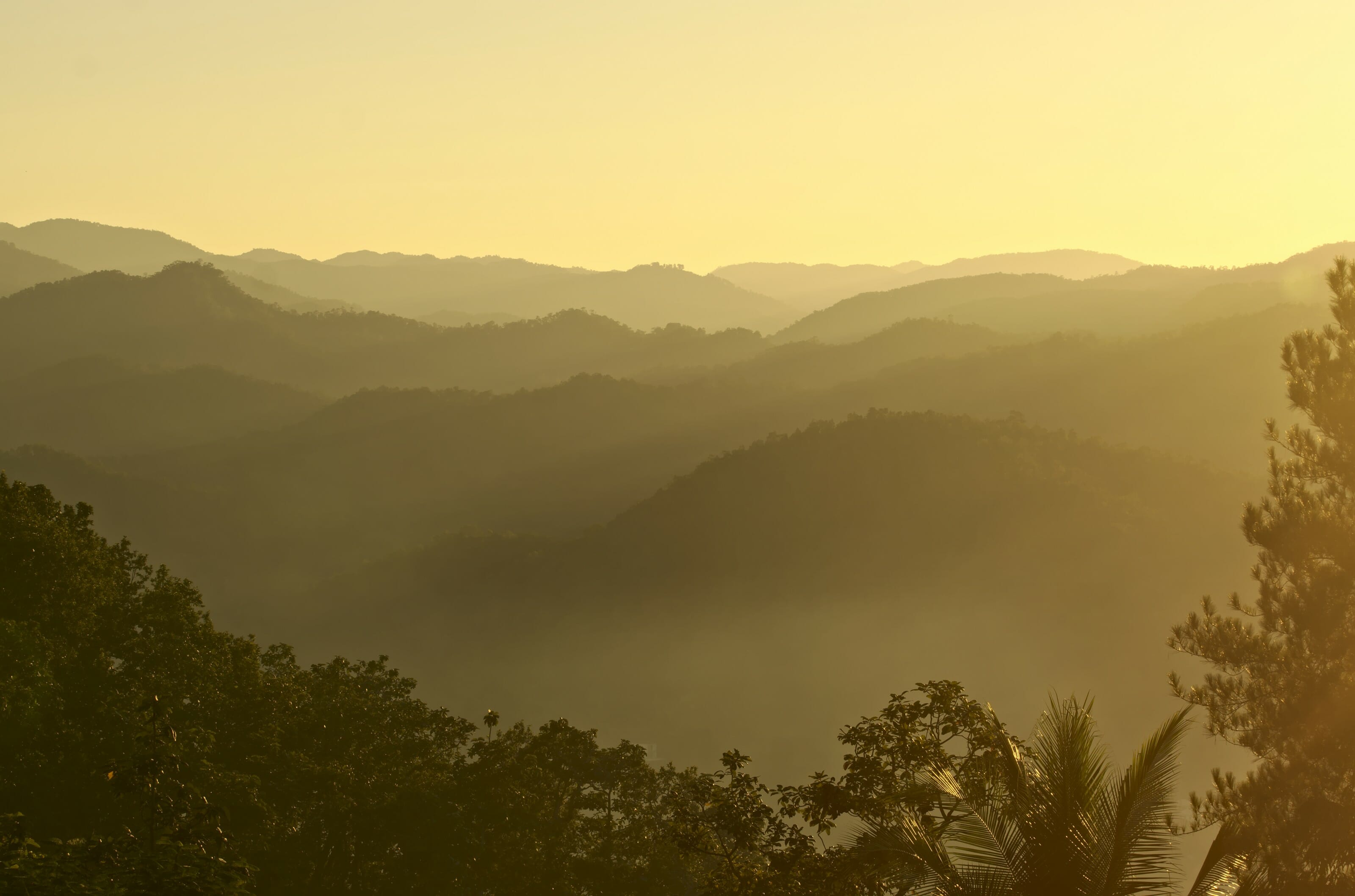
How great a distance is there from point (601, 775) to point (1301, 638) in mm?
20699

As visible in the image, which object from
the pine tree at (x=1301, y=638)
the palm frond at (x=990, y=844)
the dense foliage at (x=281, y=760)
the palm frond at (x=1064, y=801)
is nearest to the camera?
the palm frond at (x=1064, y=801)

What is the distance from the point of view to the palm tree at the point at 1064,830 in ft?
34.7

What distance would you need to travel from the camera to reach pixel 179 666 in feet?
99.1

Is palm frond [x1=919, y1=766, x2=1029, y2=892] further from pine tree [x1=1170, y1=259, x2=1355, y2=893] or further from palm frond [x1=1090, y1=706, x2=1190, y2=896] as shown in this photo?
pine tree [x1=1170, y1=259, x2=1355, y2=893]

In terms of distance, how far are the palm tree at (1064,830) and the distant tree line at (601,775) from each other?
0.03m

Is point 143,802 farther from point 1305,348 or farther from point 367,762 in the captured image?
point 1305,348

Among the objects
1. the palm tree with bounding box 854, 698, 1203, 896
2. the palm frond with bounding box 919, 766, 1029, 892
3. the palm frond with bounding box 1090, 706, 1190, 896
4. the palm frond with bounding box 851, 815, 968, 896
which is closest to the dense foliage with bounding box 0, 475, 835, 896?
the palm frond with bounding box 851, 815, 968, 896

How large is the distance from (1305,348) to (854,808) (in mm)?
13387

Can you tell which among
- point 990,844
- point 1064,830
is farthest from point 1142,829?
point 990,844

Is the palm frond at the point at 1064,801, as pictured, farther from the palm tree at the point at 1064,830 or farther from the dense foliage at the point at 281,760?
the dense foliage at the point at 281,760

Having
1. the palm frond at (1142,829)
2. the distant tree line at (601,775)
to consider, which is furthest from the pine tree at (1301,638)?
the palm frond at (1142,829)

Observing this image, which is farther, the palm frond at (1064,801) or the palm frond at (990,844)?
the palm frond at (990,844)

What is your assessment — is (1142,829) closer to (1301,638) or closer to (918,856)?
(918,856)

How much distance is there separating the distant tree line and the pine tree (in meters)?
0.05
